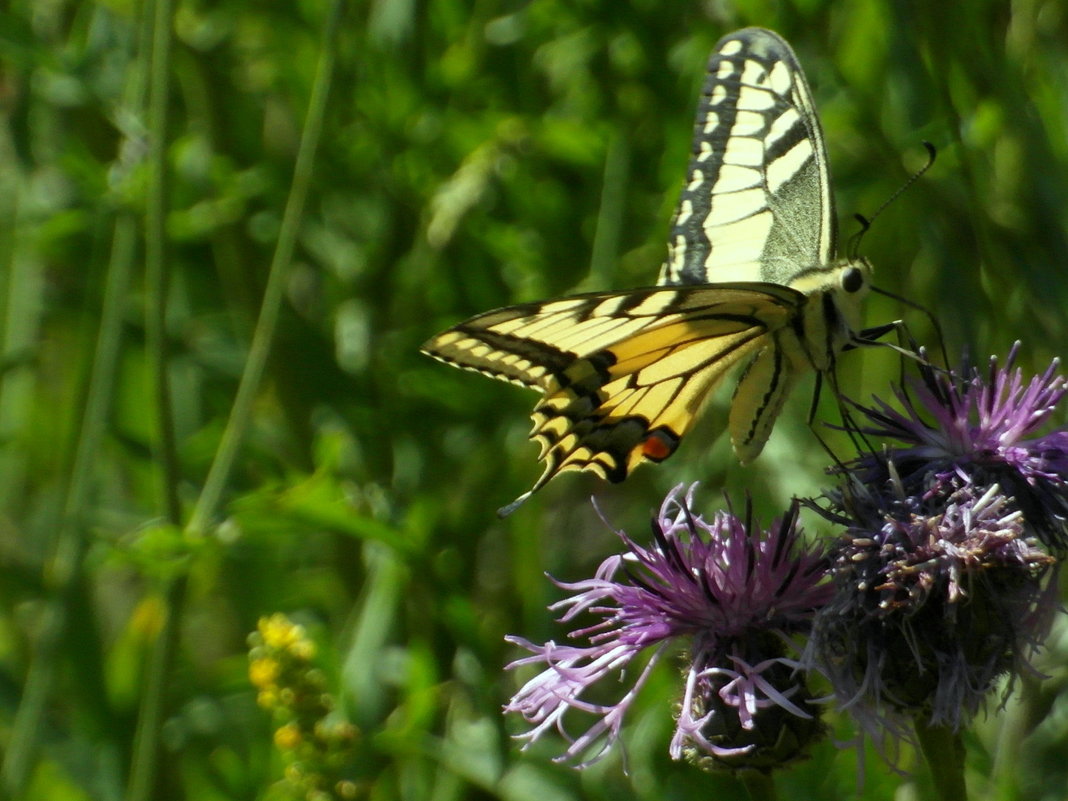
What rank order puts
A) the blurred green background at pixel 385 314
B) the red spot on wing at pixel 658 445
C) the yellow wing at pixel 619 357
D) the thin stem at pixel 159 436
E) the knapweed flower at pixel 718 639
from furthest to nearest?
the blurred green background at pixel 385 314 → the thin stem at pixel 159 436 → the red spot on wing at pixel 658 445 → the yellow wing at pixel 619 357 → the knapweed flower at pixel 718 639

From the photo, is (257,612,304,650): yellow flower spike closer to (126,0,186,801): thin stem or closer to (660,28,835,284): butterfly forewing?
(126,0,186,801): thin stem

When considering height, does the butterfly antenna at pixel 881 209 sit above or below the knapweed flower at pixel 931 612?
above

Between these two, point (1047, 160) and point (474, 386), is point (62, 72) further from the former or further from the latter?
point (1047, 160)

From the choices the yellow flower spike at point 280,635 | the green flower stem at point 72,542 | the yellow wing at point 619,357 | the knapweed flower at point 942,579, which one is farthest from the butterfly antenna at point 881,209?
the green flower stem at point 72,542

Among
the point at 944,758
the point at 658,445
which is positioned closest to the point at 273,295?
the point at 658,445

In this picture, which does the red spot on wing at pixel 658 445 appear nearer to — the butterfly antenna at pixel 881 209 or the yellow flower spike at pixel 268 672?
the butterfly antenna at pixel 881 209
